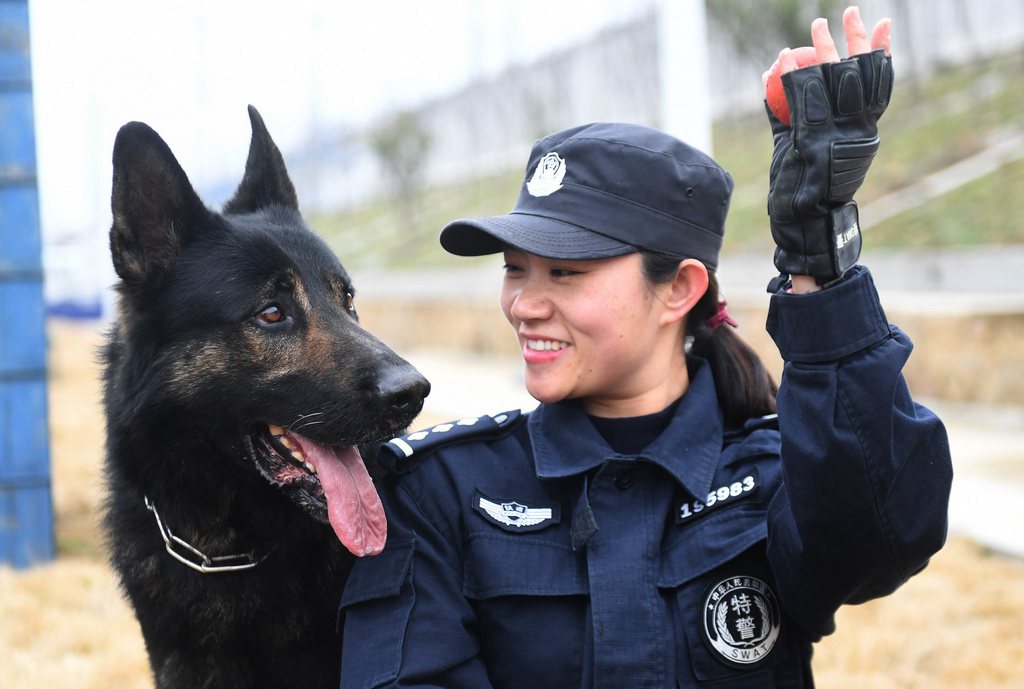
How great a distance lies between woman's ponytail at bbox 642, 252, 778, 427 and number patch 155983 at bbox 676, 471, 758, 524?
275 millimetres

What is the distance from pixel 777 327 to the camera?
1812 mm

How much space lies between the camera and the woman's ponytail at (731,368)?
237cm

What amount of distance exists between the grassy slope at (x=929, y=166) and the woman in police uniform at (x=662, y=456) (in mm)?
10067

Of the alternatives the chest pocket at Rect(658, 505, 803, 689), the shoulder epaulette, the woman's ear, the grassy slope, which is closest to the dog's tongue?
the shoulder epaulette

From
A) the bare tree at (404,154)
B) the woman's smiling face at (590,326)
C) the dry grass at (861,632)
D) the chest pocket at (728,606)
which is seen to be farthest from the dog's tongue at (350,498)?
the bare tree at (404,154)

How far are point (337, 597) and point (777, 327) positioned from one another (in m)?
1.31

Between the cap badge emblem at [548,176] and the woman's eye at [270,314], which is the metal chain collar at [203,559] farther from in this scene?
the cap badge emblem at [548,176]

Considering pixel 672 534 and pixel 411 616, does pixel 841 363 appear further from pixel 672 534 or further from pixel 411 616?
pixel 411 616

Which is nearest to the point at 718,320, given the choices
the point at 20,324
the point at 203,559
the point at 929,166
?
the point at 203,559

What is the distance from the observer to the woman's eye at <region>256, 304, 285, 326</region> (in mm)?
2590

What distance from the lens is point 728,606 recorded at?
203cm

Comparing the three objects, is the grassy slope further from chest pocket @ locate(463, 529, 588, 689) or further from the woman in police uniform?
chest pocket @ locate(463, 529, 588, 689)

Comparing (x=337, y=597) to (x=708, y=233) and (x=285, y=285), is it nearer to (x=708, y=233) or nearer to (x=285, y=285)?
(x=285, y=285)

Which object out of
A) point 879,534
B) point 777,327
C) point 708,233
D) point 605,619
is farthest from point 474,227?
point 879,534
